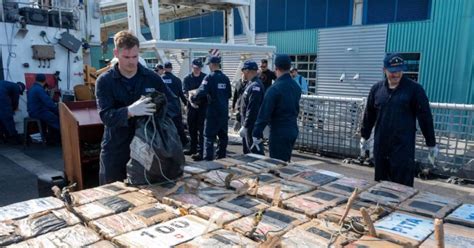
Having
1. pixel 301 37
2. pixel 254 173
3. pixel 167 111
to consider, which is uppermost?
pixel 301 37

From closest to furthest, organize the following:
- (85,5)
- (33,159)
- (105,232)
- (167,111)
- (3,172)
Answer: (105,232) < (167,111) < (3,172) < (33,159) < (85,5)

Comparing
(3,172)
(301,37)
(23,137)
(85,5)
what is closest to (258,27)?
(301,37)

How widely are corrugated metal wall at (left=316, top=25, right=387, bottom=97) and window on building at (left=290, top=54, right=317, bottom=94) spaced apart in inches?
18.1

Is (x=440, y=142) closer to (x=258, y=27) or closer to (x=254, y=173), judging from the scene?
(x=254, y=173)

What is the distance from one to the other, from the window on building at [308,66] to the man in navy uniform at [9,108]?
11684 mm

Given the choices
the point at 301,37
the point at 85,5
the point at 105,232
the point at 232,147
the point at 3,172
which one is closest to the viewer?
the point at 105,232

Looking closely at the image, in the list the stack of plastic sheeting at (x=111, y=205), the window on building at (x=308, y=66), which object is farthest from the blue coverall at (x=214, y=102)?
the window on building at (x=308, y=66)

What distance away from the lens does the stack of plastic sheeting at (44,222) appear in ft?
6.01

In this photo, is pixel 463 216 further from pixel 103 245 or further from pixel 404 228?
pixel 103 245

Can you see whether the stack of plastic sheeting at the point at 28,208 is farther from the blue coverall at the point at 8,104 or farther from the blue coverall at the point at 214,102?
the blue coverall at the point at 8,104

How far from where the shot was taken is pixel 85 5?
9.39 metres

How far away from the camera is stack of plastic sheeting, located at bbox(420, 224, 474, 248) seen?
170 centimetres

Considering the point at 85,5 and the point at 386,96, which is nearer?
the point at 386,96

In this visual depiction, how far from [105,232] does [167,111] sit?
112 centimetres
